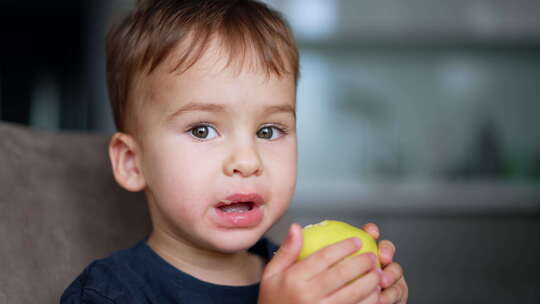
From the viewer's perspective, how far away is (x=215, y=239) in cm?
93

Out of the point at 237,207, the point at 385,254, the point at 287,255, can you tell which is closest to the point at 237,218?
the point at 237,207

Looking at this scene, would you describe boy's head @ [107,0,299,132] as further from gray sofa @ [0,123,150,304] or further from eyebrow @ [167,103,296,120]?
gray sofa @ [0,123,150,304]

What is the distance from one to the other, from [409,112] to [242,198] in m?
3.01

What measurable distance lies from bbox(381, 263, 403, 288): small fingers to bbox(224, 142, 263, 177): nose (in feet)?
0.86

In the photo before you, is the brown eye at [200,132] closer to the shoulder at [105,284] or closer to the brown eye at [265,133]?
the brown eye at [265,133]

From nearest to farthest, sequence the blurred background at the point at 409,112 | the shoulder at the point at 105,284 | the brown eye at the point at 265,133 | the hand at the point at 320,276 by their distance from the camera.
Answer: the hand at the point at 320,276
the shoulder at the point at 105,284
the brown eye at the point at 265,133
the blurred background at the point at 409,112

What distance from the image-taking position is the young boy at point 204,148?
2.99ft

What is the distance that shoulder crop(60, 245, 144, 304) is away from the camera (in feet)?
2.92

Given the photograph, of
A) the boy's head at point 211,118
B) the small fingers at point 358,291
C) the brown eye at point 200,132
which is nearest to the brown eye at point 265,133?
the boy's head at point 211,118

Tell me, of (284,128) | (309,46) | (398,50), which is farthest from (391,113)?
(284,128)

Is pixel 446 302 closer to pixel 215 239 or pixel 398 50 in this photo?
pixel 398 50

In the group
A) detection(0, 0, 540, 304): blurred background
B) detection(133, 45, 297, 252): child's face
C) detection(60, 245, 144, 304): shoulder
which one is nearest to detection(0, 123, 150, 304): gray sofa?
detection(60, 245, 144, 304): shoulder

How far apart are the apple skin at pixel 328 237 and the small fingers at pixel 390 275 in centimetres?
2

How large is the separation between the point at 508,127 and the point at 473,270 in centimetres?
112
